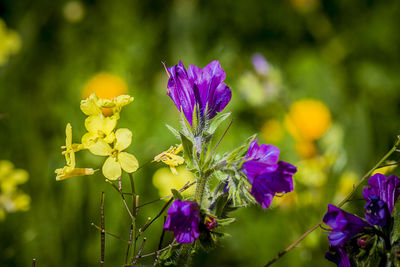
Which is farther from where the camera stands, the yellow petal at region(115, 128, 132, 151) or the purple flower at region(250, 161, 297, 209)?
the yellow petal at region(115, 128, 132, 151)

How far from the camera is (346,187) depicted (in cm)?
182

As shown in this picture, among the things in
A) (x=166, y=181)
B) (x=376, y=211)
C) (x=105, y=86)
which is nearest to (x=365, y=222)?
(x=376, y=211)

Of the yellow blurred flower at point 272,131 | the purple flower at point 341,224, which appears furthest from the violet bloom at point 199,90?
the yellow blurred flower at point 272,131

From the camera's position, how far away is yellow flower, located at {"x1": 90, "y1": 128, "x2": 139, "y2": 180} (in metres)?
0.74

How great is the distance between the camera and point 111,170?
0.74 m

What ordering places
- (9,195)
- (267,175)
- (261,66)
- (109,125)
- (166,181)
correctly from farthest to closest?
(261,66) → (166,181) → (9,195) → (109,125) → (267,175)

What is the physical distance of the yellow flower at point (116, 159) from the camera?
74 cm

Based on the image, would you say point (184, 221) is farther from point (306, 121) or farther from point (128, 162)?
point (306, 121)

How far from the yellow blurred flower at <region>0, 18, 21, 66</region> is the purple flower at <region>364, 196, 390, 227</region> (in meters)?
2.05

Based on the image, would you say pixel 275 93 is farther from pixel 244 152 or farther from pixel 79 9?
pixel 244 152

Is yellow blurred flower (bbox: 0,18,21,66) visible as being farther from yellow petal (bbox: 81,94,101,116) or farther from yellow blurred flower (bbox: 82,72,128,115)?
yellow petal (bbox: 81,94,101,116)

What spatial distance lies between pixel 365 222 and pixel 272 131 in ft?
5.34

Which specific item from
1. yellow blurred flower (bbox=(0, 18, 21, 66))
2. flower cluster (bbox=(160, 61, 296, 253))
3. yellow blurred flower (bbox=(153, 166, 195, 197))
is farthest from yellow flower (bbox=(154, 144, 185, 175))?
yellow blurred flower (bbox=(0, 18, 21, 66))

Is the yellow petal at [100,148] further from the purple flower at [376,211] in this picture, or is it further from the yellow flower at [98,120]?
the purple flower at [376,211]
